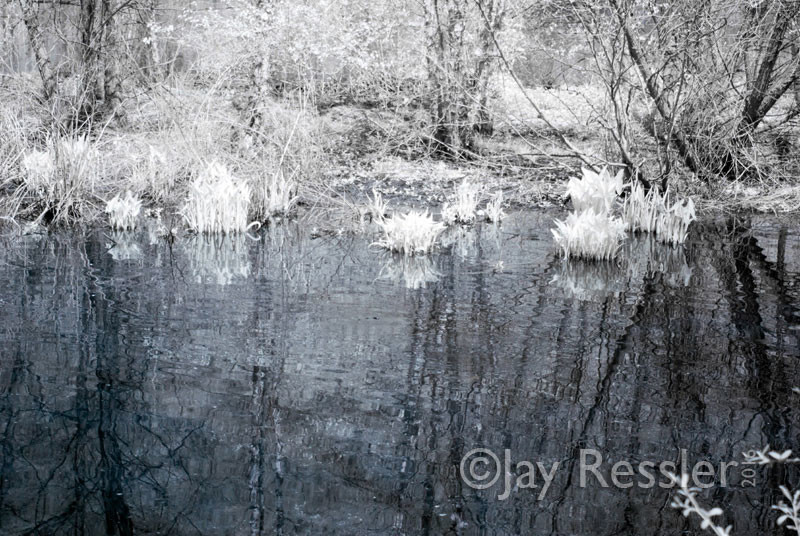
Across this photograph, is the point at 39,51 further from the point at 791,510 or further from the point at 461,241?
the point at 791,510

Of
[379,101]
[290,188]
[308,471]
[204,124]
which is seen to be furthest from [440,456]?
[379,101]

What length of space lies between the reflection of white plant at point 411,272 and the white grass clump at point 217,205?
2.14 metres

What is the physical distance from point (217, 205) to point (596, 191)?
13.9 ft

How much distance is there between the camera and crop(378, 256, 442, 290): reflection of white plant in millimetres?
7293

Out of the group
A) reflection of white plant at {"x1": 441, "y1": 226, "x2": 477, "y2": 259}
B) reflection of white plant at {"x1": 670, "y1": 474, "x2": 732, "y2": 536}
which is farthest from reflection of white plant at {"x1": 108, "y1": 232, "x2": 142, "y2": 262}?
reflection of white plant at {"x1": 670, "y1": 474, "x2": 732, "y2": 536}

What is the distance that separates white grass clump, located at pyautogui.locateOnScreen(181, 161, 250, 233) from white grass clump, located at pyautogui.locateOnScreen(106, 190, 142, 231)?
61cm

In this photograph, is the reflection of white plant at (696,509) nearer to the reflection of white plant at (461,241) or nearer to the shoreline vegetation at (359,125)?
the reflection of white plant at (461,241)

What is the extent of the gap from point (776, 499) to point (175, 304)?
14.3ft

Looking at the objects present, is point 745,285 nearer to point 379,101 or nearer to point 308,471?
point 308,471

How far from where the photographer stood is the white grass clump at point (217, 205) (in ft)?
30.0

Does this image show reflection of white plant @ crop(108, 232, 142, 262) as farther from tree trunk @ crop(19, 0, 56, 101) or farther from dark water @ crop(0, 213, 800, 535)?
tree trunk @ crop(19, 0, 56, 101)

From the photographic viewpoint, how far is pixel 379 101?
59.6 ft

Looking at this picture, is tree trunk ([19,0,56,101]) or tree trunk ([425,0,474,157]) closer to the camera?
tree trunk ([19,0,56,101])

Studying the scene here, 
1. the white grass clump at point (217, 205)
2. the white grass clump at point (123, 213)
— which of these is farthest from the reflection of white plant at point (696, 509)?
the white grass clump at point (123, 213)
